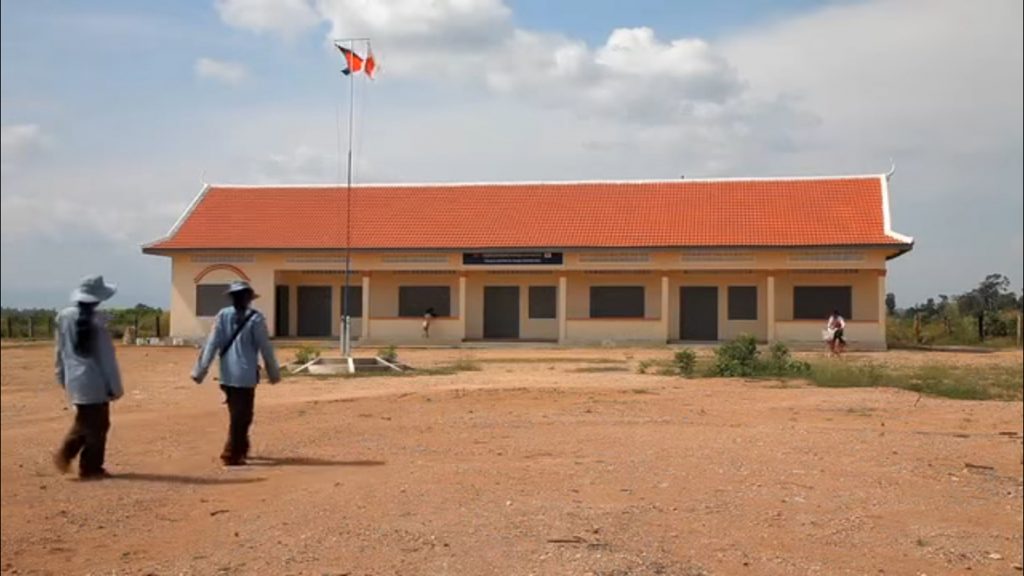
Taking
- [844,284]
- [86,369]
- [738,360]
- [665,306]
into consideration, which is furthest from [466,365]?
[86,369]

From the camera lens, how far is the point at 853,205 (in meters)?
30.8

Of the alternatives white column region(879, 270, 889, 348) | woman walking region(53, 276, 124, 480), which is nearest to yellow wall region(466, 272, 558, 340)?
white column region(879, 270, 889, 348)

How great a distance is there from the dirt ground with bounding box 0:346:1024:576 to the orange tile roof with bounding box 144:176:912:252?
17085 mm

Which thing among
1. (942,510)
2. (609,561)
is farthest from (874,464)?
(609,561)

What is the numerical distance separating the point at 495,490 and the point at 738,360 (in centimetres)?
1300

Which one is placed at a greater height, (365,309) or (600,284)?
(600,284)

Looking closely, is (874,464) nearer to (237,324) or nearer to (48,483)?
(237,324)

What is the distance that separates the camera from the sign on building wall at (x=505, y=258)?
98.5ft

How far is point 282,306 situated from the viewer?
99.6ft

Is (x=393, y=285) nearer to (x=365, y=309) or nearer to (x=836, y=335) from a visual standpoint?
(x=365, y=309)

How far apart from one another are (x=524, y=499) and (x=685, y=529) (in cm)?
109

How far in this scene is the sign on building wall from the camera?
98.5 feet

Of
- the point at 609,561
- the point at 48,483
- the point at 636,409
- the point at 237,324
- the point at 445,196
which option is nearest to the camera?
the point at 48,483

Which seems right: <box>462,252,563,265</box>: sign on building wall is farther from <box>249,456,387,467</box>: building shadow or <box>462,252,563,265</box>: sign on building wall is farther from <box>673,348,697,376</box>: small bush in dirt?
<box>249,456,387,467</box>: building shadow
